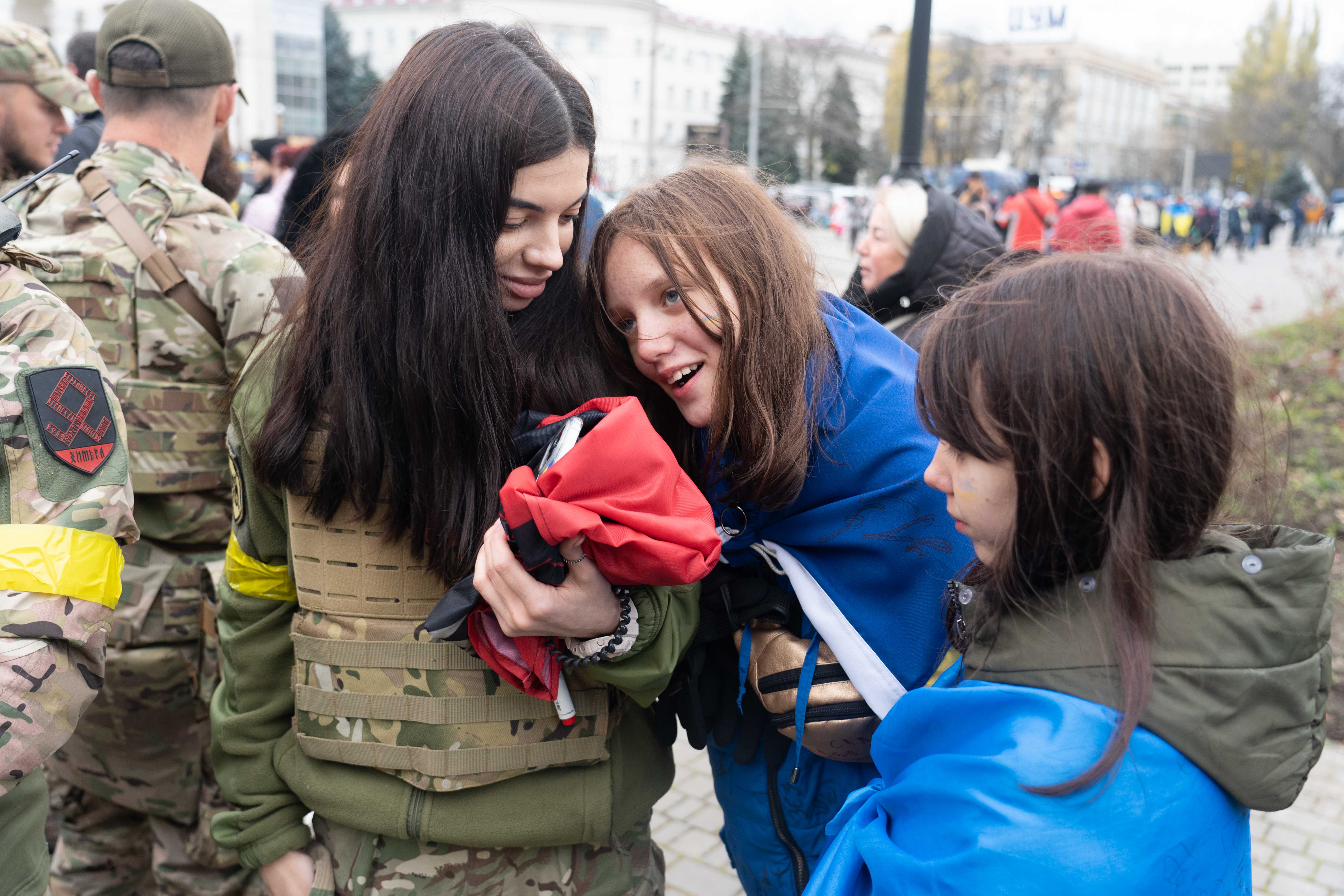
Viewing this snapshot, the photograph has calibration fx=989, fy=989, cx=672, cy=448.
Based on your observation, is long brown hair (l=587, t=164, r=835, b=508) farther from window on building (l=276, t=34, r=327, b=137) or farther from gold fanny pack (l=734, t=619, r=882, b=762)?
window on building (l=276, t=34, r=327, b=137)

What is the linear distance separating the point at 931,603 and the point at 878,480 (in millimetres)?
241

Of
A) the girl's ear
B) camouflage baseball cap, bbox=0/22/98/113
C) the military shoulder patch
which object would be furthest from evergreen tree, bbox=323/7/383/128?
the girl's ear

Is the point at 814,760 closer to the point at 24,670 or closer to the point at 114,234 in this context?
the point at 24,670

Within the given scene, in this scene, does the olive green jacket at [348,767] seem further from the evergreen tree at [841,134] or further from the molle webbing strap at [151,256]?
the evergreen tree at [841,134]

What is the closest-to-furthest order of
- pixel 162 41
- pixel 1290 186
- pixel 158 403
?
pixel 158 403
pixel 162 41
pixel 1290 186

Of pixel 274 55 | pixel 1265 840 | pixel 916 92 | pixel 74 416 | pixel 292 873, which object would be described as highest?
pixel 274 55

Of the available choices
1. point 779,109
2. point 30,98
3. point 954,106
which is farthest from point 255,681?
point 954,106

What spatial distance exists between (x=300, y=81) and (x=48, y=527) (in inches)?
2342

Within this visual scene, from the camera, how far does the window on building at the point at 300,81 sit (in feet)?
173

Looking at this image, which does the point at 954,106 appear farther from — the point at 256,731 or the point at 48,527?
the point at 48,527

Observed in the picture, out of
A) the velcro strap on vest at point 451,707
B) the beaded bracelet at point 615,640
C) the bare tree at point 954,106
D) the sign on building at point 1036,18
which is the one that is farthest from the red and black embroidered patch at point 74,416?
the bare tree at point 954,106

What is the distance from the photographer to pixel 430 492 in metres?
1.59

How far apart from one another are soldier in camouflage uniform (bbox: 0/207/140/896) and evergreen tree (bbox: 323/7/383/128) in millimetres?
58798

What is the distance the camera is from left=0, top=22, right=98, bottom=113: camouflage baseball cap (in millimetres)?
3469
